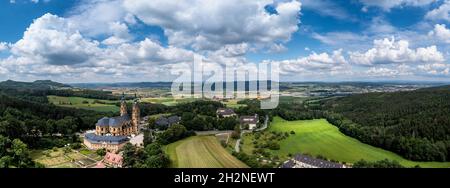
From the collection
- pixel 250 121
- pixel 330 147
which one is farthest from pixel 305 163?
pixel 250 121

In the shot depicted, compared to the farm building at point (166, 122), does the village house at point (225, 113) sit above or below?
above

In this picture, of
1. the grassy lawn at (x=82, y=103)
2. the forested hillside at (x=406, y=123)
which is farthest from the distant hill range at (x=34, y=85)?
the forested hillside at (x=406, y=123)

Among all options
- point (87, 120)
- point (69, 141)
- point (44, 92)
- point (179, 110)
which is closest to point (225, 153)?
point (69, 141)

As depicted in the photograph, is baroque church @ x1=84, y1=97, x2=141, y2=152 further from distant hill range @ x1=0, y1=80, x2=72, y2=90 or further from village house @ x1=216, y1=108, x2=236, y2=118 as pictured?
distant hill range @ x1=0, y1=80, x2=72, y2=90

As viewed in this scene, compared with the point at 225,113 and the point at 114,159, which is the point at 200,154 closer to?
the point at 114,159

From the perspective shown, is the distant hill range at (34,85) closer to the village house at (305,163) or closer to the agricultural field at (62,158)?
the agricultural field at (62,158)
